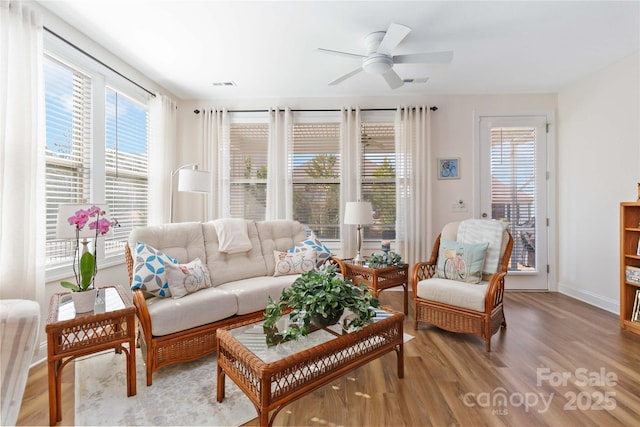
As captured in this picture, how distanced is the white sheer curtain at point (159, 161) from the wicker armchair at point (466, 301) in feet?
10.1

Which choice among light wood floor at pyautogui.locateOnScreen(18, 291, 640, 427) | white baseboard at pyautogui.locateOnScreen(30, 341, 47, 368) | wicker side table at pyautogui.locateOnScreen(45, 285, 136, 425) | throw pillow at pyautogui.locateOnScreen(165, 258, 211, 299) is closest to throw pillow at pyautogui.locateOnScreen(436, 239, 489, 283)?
light wood floor at pyautogui.locateOnScreen(18, 291, 640, 427)

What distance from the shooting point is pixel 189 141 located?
408 cm

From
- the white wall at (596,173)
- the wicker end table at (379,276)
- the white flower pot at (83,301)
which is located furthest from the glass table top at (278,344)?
the white wall at (596,173)

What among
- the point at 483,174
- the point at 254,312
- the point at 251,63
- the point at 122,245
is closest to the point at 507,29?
the point at 483,174

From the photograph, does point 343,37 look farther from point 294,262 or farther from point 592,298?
point 592,298

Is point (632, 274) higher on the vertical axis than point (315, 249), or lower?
lower

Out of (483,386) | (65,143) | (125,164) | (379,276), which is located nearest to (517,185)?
(379,276)

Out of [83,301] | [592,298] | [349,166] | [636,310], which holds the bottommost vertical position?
[592,298]

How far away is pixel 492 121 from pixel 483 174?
28.7 inches

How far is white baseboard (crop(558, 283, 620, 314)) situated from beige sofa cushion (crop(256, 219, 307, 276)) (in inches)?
136

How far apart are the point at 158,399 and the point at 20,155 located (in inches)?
73.7

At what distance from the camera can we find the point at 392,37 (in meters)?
2.21

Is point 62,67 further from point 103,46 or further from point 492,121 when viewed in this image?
point 492,121

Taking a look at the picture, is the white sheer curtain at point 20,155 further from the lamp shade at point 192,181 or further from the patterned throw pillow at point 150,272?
the lamp shade at point 192,181
